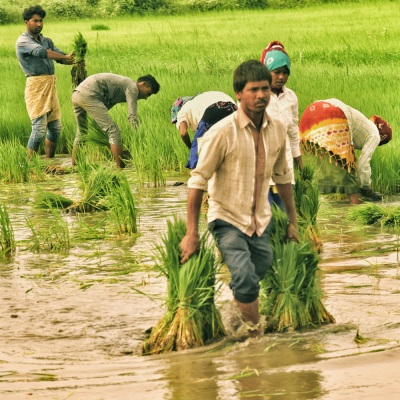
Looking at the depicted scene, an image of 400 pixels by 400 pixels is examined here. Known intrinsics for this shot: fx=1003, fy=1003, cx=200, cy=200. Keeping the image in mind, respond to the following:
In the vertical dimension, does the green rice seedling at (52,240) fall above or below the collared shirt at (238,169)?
below

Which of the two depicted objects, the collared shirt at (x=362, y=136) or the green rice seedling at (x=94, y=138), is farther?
the green rice seedling at (x=94, y=138)

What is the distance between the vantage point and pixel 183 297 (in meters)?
4.73

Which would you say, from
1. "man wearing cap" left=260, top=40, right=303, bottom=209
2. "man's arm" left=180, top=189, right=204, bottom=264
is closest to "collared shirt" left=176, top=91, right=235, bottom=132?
"man wearing cap" left=260, top=40, right=303, bottom=209

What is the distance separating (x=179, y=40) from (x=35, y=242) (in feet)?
55.4

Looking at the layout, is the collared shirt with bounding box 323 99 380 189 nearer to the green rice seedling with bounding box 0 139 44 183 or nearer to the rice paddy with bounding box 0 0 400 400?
the rice paddy with bounding box 0 0 400 400

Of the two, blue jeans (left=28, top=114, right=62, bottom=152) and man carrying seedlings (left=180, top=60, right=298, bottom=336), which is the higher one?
blue jeans (left=28, top=114, right=62, bottom=152)

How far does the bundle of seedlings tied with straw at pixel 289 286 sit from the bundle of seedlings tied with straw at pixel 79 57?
7.01 metres

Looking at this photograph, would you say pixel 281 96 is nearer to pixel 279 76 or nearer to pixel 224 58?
pixel 279 76

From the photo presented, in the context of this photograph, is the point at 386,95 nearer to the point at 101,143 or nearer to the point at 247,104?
the point at 101,143

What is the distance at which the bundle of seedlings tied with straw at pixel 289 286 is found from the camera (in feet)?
16.3

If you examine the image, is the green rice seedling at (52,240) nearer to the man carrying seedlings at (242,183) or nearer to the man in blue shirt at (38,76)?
the man carrying seedlings at (242,183)

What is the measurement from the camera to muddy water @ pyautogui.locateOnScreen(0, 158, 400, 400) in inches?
162

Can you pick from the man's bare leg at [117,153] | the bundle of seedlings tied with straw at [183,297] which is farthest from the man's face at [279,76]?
the man's bare leg at [117,153]

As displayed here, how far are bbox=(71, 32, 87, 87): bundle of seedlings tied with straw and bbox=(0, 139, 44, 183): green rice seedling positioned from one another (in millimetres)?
1781
